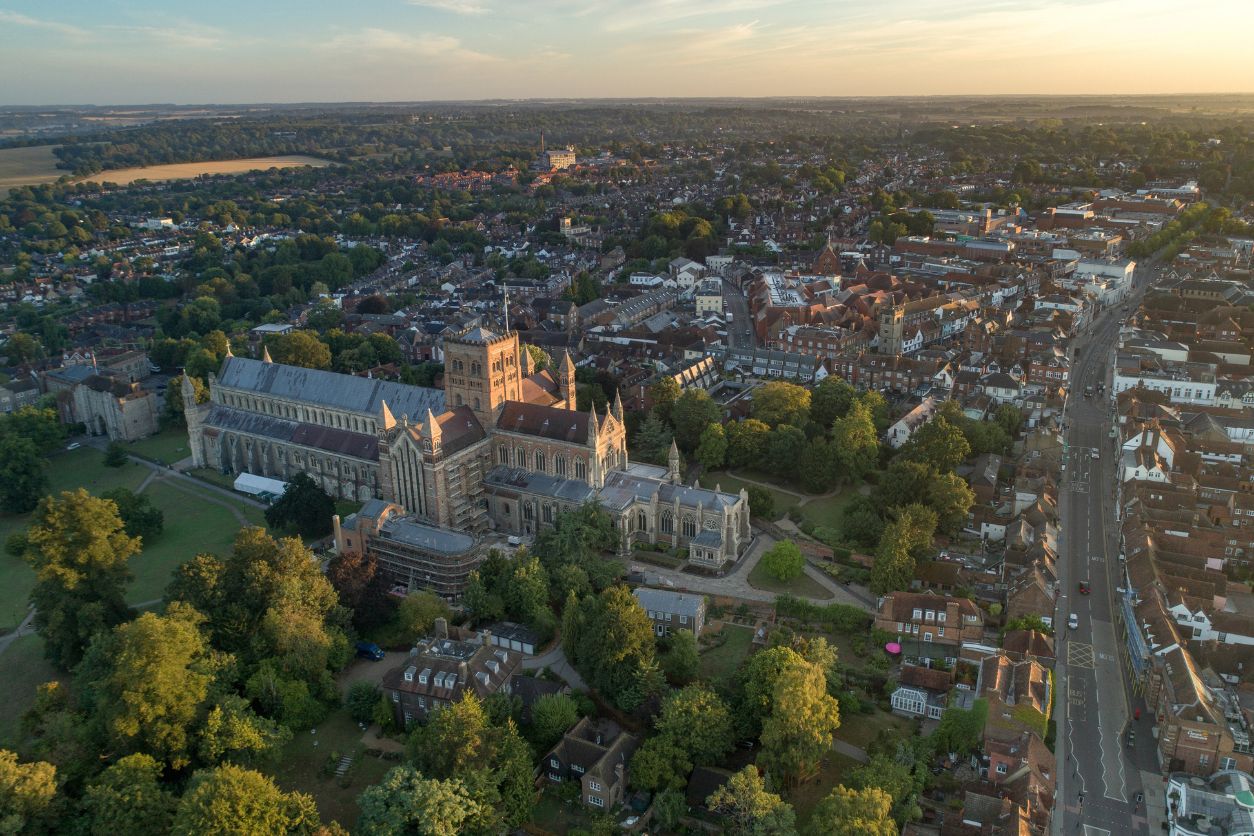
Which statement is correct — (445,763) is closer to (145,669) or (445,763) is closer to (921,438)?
(145,669)

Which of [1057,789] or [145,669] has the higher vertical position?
[145,669]

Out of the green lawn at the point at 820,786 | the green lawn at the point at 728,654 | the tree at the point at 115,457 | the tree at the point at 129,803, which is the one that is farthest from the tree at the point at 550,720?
the tree at the point at 115,457

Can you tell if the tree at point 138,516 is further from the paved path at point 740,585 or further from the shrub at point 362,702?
the paved path at point 740,585

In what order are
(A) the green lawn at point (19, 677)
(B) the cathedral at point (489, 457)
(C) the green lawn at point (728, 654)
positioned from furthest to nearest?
1. (B) the cathedral at point (489, 457)
2. (C) the green lawn at point (728, 654)
3. (A) the green lawn at point (19, 677)

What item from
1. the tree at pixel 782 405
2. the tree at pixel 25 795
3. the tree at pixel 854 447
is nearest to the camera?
the tree at pixel 25 795

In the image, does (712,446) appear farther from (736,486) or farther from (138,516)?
(138,516)

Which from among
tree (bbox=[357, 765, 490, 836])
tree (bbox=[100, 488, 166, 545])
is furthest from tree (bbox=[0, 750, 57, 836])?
tree (bbox=[100, 488, 166, 545])

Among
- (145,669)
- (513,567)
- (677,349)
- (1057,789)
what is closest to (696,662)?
(513,567)
